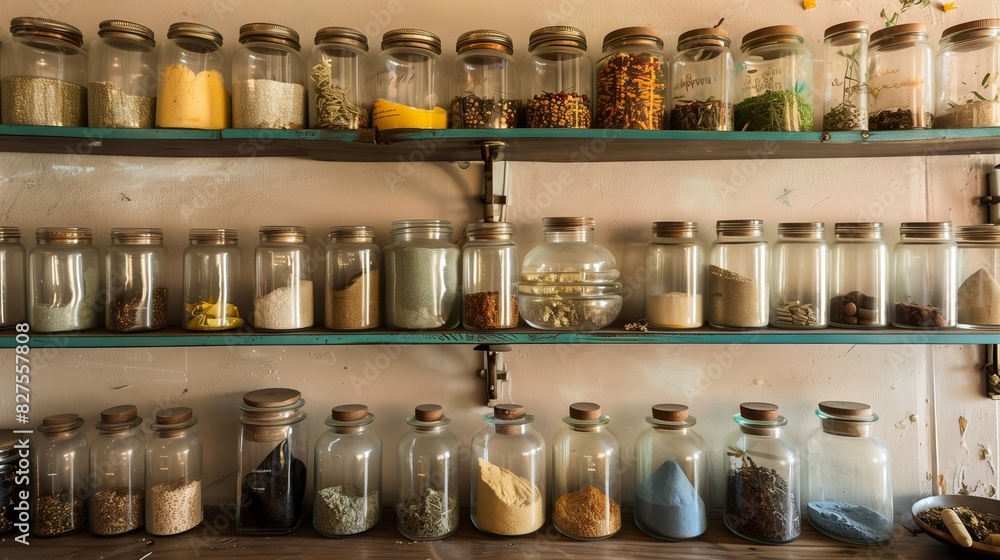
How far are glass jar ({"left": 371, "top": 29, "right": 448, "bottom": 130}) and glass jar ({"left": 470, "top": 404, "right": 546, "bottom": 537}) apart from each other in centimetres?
70

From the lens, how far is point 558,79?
1.34 meters

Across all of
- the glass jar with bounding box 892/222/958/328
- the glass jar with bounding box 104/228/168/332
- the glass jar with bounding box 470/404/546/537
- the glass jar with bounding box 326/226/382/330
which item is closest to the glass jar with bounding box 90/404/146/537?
the glass jar with bounding box 104/228/168/332

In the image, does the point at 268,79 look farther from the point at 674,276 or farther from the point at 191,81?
the point at 674,276

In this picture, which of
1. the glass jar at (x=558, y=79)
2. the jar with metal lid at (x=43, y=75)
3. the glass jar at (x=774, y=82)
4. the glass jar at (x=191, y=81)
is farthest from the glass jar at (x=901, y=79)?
the jar with metal lid at (x=43, y=75)

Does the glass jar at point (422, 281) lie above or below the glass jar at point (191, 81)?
below

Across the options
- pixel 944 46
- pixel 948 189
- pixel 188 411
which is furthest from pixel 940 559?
pixel 188 411

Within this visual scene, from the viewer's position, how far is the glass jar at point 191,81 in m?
1.25

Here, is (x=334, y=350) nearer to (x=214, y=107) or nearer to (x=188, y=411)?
(x=188, y=411)

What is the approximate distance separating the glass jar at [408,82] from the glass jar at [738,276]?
2.36 feet

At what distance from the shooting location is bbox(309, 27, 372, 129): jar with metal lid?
1.26 m

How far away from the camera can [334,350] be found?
1.48m

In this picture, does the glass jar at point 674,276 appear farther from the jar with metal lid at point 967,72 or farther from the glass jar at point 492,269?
the jar with metal lid at point 967,72

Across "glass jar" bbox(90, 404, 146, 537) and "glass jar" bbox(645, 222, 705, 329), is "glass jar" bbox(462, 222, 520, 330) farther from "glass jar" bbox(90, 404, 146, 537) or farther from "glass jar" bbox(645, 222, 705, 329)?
"glass jar" bbox(90, 404, 146, 537)

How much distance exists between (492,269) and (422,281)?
0.17 metres
